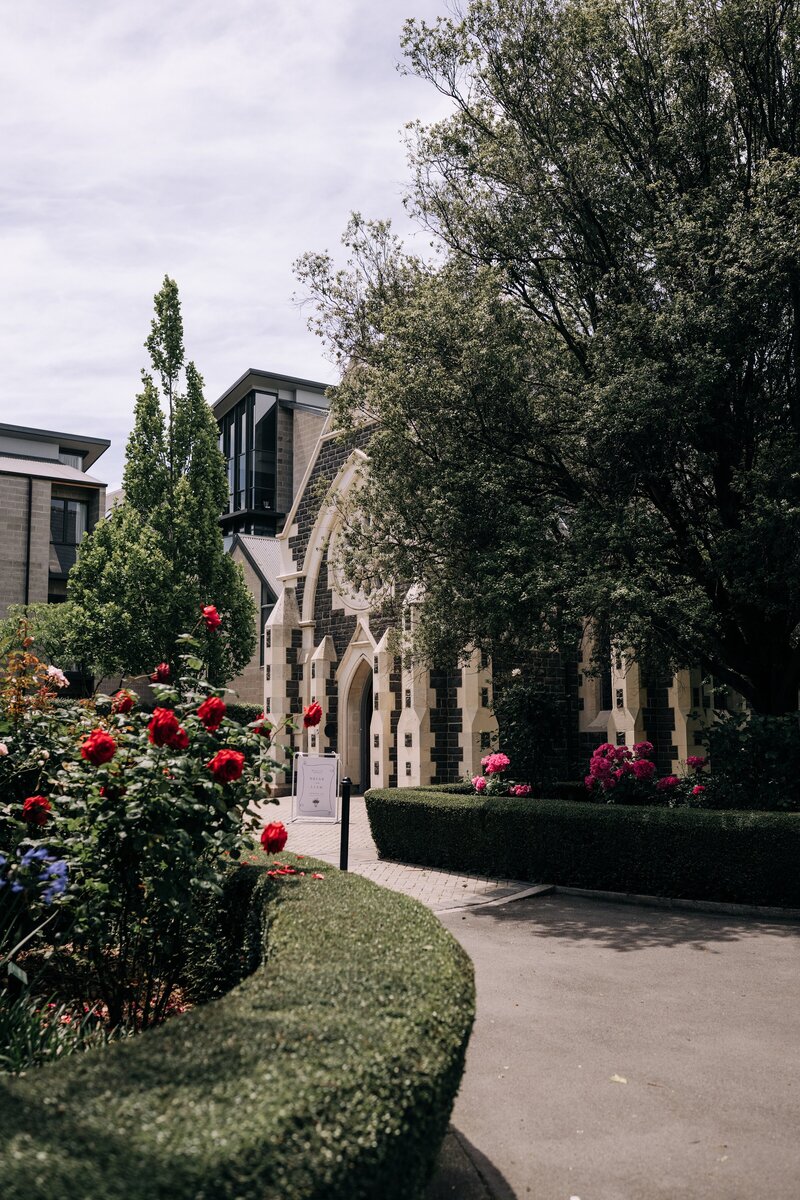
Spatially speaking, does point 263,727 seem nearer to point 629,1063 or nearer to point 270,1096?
point 629,1063

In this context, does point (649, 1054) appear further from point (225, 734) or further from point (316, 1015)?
point (316, 1015)

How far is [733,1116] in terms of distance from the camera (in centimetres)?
482

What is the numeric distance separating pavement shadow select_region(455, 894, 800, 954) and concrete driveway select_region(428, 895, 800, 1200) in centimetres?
5

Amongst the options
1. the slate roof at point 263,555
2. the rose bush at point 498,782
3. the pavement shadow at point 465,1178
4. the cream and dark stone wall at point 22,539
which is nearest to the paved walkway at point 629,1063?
the pavement shadow at point 465,1178

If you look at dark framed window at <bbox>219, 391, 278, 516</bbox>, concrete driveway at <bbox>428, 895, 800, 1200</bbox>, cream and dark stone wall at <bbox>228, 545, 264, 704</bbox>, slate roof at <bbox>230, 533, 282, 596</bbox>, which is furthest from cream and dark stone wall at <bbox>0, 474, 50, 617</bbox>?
concrete driveway at <bbox>428, 895, 800, 1200</bbox>

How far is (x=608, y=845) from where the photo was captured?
37.5 ft

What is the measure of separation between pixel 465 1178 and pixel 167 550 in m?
22.0

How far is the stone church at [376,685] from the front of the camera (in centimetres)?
1967

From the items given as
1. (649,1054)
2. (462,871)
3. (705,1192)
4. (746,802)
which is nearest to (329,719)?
(462,871)

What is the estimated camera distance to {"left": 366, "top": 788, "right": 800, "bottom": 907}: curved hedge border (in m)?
10.2

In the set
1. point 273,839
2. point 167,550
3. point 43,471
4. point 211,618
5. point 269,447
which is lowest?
point 273,839

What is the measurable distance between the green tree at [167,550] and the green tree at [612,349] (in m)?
11.4

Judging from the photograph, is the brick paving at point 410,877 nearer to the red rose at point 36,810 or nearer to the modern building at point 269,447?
the red rose at point 36,810

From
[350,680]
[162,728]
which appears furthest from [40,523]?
[162,728]
